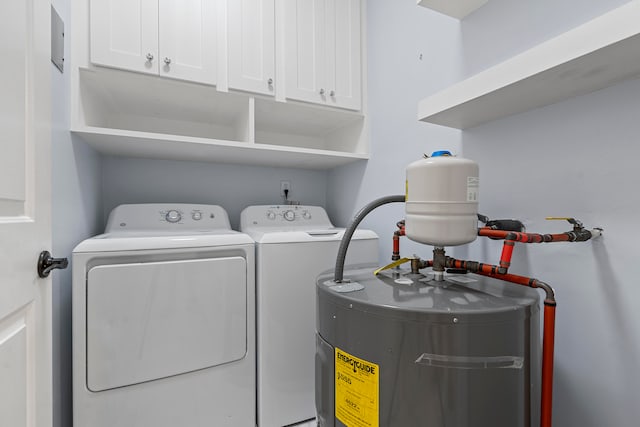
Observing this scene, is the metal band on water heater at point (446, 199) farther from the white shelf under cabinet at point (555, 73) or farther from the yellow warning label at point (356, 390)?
the yellow warning label at point (356, 390)

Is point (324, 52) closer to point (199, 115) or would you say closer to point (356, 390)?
point (199, 115)

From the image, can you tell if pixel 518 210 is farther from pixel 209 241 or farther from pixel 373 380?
pixel 209 241

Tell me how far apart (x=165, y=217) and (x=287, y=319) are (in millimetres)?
952

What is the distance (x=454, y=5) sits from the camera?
124cm

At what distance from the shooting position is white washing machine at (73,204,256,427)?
115 centimetres

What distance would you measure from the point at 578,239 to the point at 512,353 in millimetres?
453

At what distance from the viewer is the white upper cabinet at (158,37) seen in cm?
132

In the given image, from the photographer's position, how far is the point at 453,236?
824 mm

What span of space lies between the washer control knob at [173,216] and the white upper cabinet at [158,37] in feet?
2.49

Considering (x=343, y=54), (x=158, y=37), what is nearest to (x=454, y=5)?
(x=343, y=54)

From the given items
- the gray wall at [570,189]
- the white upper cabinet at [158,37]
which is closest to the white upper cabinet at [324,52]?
the white upper cabinet at [158,37]

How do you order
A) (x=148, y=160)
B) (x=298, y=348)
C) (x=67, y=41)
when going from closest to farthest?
1. (x=67, y=41)
2. (x=298, y=348)
3. (x=148, y=160)

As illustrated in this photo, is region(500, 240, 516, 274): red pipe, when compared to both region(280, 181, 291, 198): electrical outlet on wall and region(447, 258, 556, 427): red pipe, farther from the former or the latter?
region(280, 181, 291, 198): electrical outlet on wall

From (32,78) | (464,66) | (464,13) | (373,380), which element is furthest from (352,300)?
(464,13)
